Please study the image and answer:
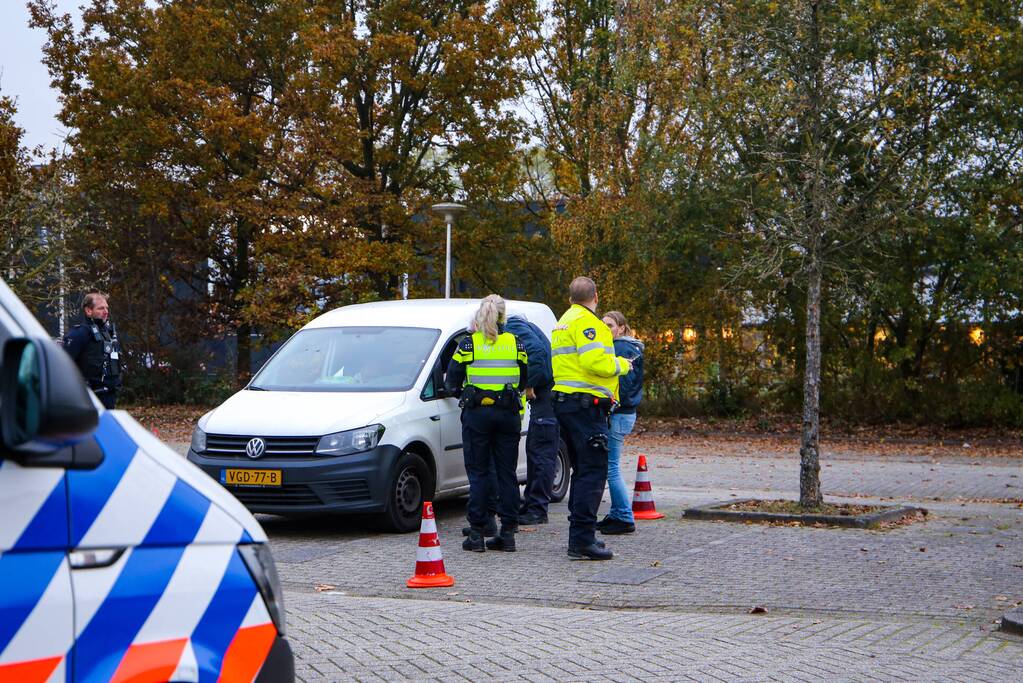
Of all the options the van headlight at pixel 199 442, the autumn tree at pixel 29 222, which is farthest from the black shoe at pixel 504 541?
Answer: the autumn tree at pixel 29 222

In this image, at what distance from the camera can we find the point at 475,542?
388 inches

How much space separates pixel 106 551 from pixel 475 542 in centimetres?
719

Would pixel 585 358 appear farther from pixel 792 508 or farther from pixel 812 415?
pixel 792 508

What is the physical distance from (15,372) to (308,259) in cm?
2731

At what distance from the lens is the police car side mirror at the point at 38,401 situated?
244 centimetres

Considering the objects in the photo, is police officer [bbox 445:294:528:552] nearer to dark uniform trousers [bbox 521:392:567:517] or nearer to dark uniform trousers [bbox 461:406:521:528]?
dark uniform trousers [bbox 461:406:521:528]

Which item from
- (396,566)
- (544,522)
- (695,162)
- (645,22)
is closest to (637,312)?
(695,162)

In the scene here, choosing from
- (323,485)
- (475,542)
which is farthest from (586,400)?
(323,485)

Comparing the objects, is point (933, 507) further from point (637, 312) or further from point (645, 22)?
point (645, 22)

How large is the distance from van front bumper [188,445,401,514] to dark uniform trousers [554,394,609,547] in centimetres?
181

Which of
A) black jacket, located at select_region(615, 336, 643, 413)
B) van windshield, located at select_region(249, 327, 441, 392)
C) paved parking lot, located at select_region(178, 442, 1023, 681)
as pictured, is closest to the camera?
paved parking lot, located at select_region(178, 442, 1023, 681)

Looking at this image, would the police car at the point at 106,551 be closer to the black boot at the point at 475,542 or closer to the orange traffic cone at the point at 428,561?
the orange traffic cone at the point at 428,561

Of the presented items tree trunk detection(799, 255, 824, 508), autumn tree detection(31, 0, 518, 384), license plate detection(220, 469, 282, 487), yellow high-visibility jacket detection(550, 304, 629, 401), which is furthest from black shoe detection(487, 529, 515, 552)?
autumn tree detection(31, 0, 518, 384)

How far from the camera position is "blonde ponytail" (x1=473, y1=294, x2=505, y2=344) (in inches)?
381
